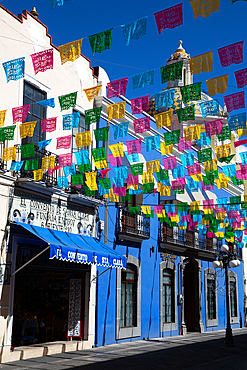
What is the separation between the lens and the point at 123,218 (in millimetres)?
17781

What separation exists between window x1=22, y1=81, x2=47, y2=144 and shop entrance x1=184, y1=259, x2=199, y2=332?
499 inches

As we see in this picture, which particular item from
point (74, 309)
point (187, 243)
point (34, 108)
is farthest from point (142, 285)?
point (34, 108)

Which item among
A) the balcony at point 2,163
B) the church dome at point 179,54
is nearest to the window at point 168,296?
the balcony at point 2,163

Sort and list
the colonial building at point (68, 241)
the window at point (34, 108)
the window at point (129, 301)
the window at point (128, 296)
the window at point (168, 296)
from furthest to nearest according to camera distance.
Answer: the window at point (168, 296), the window at point (128, 296), the window at point (129, 301), the window at point (34, 108), the colonial building at point (68, 241)

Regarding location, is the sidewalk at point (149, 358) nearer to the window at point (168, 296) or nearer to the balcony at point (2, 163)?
the window at point (168, 296)

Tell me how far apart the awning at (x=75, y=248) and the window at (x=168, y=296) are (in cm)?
599

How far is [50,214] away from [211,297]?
14615 mm

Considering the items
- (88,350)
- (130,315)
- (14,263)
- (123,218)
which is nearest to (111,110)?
(14,263)

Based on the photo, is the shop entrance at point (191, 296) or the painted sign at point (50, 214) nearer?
the painted sign at point (50, 214)

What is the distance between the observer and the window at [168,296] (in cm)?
2018

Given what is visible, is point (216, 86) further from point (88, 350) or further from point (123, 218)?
point (88, 350)

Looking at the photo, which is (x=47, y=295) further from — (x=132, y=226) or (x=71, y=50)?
(x=71, y=50)

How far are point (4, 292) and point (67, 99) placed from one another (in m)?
5.68

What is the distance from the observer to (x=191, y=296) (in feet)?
78.4
